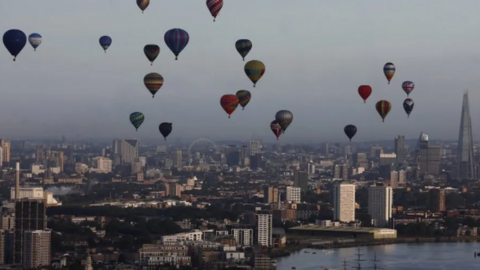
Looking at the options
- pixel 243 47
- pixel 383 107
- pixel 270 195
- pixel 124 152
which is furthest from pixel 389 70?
pixel 124 152

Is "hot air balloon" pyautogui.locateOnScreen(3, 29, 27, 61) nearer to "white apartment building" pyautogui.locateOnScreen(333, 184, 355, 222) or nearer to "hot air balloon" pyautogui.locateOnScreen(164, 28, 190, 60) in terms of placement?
"hot air balloon" pyautogui.locateOnScreen(164, 28, 190, 60)

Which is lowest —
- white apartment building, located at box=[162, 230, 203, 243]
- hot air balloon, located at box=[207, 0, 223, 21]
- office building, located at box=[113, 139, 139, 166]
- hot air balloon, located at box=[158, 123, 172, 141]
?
white apartment building, located at box=[162, 230, 203, 243]

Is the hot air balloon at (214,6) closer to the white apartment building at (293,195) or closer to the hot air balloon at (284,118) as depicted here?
the hot air balloon at (284,118)

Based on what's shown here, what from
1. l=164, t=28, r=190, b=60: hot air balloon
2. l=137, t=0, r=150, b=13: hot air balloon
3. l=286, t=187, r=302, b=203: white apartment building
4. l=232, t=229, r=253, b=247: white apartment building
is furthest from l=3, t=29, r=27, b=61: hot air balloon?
l=286, t=187, r=302, b=203: white apartment building

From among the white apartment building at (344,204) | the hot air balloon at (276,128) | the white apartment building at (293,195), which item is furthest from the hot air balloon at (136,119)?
the white apartment building at (293,195)

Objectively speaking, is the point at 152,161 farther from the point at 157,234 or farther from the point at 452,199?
the point at 157,234

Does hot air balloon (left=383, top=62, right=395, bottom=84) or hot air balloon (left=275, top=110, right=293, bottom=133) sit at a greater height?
hot air balloon (left=383, top=62, right=395, bottom=84)
